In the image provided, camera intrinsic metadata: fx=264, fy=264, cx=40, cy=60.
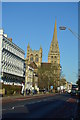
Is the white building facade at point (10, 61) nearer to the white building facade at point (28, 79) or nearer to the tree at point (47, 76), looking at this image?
the white building facade at point (28, 79)

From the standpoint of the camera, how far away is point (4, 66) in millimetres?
74312

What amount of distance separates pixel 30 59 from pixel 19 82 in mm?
98441

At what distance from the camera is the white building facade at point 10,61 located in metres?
72.4

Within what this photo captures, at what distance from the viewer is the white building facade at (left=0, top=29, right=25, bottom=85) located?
7238 centimetres

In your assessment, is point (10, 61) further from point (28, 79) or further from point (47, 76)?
point (28, 79)

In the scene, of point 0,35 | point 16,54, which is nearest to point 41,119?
point 0,35

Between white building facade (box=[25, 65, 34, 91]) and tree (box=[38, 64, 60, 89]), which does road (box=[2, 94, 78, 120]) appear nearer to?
white building facade (box=[25, 65, 34, 91])

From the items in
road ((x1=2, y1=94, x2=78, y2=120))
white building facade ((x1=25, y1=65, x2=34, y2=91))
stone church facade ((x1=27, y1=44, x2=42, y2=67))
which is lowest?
road ((x1=2, y1=94, x2=78, y2=120))

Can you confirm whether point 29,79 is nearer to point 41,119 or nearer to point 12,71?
point 12,71

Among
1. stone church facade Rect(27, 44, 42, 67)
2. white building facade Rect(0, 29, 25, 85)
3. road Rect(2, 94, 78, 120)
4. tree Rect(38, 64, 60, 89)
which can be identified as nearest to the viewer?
road Rect(2, 94, 78, 120)

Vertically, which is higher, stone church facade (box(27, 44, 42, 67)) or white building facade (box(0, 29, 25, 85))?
stone church facade (box(27, 44, 42, 67))

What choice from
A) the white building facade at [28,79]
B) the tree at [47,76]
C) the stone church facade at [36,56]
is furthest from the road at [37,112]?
the stone church facade at [36,56]

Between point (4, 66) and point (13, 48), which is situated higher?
point (13, 48)

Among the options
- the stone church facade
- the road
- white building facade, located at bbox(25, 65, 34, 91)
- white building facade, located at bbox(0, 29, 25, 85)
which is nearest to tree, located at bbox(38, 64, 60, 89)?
white building facade, located at bbox(25, 65, 34, 91)
